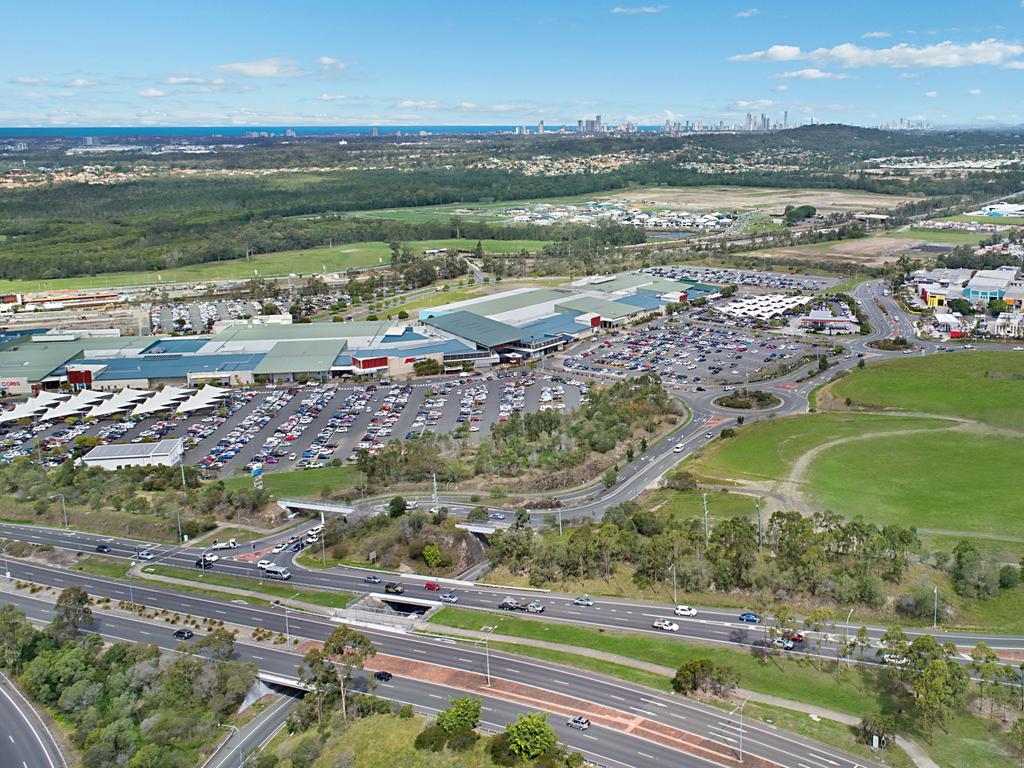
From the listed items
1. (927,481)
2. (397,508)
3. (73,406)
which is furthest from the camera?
(73,406)

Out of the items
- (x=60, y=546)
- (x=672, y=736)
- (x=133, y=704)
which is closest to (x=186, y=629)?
(x=133, y=704)

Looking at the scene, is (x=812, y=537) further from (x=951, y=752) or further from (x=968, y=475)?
(x=968, y=475)

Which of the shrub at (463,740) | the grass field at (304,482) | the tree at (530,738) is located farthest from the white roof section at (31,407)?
the tree at (530,738)

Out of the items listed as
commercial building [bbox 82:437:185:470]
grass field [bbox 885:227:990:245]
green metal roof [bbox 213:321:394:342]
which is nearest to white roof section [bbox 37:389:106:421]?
commercial building [bbox 82:437:185:470]

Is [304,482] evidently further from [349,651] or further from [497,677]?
[497,677]

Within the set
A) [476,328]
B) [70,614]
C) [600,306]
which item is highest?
A: [600,306]

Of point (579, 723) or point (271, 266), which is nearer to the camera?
point (579, 723)

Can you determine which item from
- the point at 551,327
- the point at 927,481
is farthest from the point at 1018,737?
the point at 551,327

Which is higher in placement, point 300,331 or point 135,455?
point 300,331
